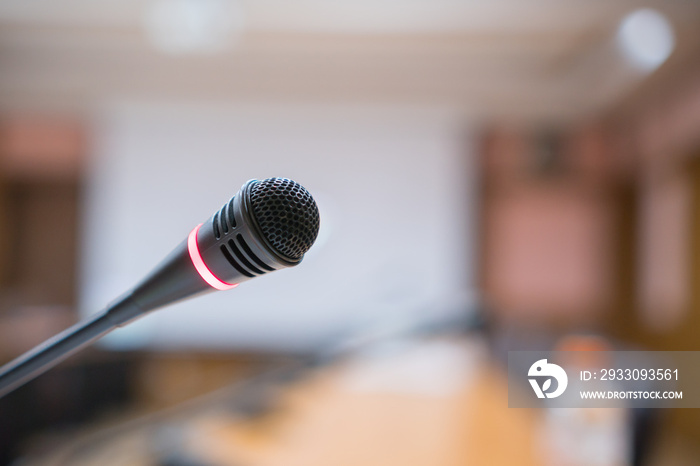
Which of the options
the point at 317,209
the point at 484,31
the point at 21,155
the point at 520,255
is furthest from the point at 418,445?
the point at 21,155

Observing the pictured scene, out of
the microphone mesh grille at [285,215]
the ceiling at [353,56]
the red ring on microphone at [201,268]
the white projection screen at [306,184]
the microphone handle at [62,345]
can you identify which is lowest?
the microphone handle at [62,345]

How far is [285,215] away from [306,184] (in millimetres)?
4002

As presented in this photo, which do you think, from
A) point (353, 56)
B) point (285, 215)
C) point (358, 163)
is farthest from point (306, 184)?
point (285, 215)

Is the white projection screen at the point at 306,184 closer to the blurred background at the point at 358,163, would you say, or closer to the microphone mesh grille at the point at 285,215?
the blurred background at the point at 358,163

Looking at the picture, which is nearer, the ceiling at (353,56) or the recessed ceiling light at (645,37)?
the recessed ceiling light at (645,37)

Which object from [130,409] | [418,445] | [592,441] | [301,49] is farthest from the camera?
[301,49]

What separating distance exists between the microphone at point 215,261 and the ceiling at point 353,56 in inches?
120

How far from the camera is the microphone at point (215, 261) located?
344mm

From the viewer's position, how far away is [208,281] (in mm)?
361

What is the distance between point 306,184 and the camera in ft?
14.2

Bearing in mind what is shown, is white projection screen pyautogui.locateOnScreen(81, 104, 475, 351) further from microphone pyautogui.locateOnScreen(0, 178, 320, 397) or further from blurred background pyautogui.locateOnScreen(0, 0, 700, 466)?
microphone pyautogui.locateOnScreen(0, 178, 320, 397)

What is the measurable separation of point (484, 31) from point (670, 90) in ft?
5.13

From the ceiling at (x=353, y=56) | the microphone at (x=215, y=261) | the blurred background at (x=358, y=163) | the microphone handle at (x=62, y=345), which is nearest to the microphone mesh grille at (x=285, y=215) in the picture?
the microphone at (x=215, y=261)

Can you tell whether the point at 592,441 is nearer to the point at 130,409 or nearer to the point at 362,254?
the point at 130,409
